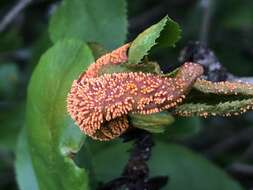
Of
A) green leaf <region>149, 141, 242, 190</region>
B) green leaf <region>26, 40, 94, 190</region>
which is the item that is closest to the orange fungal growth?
green leaf <region>26, 40, 94, 190</region>

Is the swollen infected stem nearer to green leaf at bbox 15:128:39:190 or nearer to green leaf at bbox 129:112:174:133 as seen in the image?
green leaf at bbox 129:112:174:133

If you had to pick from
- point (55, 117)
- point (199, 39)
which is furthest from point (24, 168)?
point (199, 39)

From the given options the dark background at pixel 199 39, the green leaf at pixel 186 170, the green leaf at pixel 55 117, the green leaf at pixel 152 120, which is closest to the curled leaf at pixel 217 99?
the green leaf at pixel 152 120

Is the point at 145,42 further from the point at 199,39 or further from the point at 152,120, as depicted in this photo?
the point at 199,39

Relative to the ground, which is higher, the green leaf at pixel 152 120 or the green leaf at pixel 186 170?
the green leaf at pixel 152 120

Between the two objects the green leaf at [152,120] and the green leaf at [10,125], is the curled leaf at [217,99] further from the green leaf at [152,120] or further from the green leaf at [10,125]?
the green leaf at [10,125]

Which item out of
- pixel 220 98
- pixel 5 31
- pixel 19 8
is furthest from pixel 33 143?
pixel 5 31

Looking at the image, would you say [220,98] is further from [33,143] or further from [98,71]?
[33,143]
